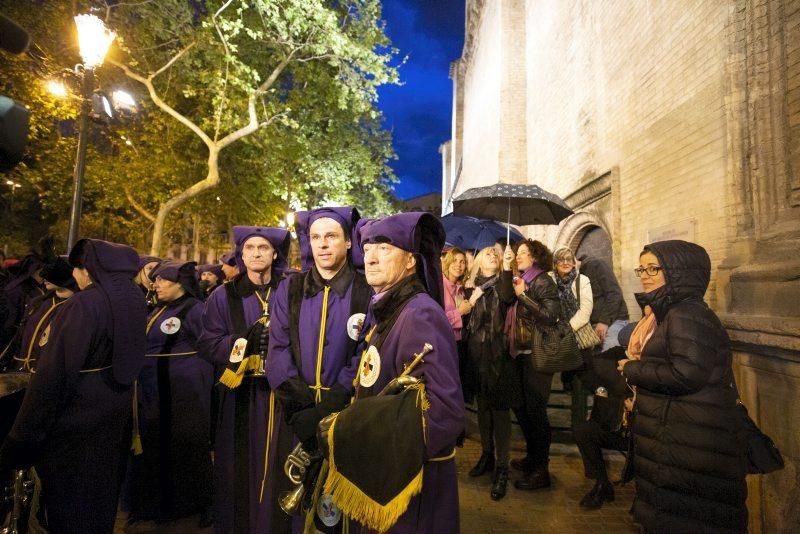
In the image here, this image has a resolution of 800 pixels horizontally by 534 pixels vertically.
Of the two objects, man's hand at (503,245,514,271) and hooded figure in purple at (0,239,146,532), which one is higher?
man's hand at (503,245,514,271)

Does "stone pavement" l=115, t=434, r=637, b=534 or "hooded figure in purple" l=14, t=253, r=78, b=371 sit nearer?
"hooded figure in purple" l=14, t=253, r=78, b=371

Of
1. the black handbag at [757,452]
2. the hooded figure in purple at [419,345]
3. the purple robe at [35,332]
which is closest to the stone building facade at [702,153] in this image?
the black handbag at [757,452]

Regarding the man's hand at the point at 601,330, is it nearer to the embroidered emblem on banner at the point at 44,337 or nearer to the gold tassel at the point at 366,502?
the gold tassel at the point at 366,502

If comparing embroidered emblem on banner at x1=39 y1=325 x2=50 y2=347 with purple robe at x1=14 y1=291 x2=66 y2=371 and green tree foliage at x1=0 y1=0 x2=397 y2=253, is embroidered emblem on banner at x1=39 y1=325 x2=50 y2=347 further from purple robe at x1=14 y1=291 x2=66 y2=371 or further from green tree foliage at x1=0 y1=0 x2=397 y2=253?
green tree foliage at x1=0 y1=0 x2=397 y2=253

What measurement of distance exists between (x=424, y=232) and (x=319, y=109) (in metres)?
16.6

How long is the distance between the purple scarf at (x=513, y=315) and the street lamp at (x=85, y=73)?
5.76 meters

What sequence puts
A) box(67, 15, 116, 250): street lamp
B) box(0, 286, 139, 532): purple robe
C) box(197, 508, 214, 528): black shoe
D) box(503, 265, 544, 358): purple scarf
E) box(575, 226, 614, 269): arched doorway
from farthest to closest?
box(575, 226, 614, 269): arched doorway < box(67, 15, 116, 250): street lamp < box(503, 265, 544, 358): purple scarf < box(197, 508, 214, 528): black shoe < box(0, 286, 139, 532): purple robe

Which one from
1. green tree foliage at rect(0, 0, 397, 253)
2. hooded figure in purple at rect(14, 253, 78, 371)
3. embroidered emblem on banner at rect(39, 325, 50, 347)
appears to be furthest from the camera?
green tree foliage at rect(0, 0, 397, 253)

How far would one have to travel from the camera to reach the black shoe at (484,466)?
4.69m

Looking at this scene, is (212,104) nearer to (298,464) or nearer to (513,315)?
(513,315)

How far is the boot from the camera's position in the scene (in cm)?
416

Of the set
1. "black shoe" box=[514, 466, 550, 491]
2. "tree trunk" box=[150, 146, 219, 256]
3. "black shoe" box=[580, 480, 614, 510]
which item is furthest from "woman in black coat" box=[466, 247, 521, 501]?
"tree trunk" box=[150, 146, 219, 256]

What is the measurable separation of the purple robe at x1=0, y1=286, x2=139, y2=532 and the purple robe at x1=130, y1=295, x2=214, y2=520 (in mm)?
883

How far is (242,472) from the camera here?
3.08m
